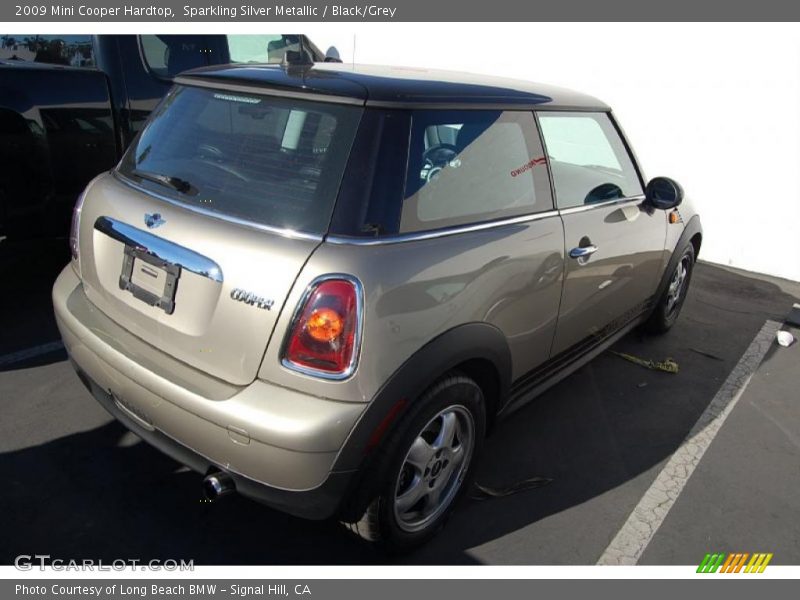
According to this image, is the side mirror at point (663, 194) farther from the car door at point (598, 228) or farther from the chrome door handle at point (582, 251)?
the chrome door handle at point (582, 251)

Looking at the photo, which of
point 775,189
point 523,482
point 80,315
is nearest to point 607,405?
point 523,482

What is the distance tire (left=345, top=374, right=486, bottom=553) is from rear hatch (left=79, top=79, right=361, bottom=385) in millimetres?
564

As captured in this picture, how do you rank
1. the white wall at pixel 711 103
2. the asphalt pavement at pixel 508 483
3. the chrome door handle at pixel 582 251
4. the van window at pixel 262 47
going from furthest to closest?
1. the white wall at pixel 711 103
2. the van window at pixel 262 47
3. the chrome door handle at pixel 582 251
4. the asphalt pavement at pixel 508 483

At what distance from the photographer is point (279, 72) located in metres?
2.41

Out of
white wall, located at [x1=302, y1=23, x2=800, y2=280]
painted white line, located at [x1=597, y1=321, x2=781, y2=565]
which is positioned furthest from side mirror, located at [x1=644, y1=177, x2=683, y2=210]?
white wall, located at [x1=302, y1=23, x2=800, y2=280]

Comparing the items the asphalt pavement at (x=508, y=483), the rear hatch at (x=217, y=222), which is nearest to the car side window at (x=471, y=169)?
the rear hatch at (x=217, y=222)

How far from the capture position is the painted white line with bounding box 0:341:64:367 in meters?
3.57

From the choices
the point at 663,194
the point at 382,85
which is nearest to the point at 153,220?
the point at 382,85

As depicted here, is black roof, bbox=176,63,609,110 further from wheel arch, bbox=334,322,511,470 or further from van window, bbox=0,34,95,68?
van window, bbox=0,34,95,68

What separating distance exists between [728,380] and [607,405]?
107 cm

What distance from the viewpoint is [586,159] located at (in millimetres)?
3482

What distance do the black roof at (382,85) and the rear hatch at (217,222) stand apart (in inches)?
2.4

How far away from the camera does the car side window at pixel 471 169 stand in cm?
215

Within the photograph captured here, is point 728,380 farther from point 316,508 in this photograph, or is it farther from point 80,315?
point 80,315
